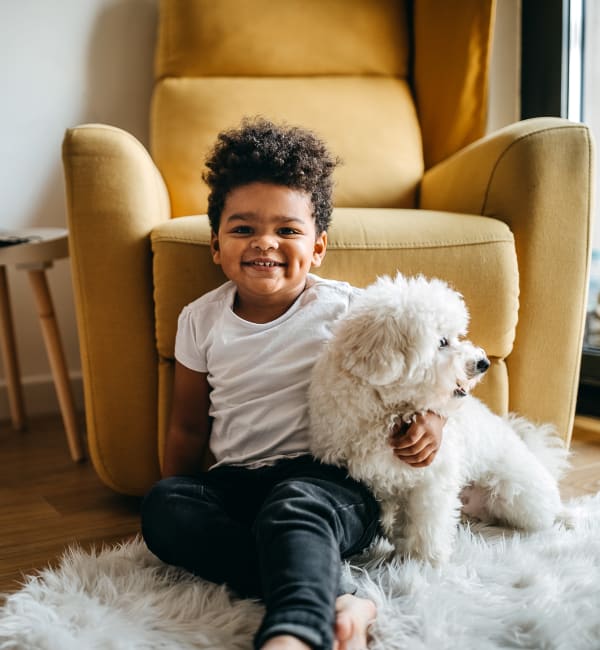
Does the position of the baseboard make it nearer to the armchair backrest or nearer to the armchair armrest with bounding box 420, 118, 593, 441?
the armchair backrest

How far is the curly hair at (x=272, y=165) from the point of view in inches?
50.3

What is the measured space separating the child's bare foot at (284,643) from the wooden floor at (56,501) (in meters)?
0.56

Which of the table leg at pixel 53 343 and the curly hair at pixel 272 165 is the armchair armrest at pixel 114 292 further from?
the table leg at pixel 53 343

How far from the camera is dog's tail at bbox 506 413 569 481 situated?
1.45 metres

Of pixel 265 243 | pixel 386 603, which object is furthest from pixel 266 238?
pixel 386 603

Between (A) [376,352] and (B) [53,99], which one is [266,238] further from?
(B) [53,99]

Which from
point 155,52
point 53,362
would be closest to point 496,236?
point 53,362

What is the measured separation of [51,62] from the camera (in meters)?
2.28

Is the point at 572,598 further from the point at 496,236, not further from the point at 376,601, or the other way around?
the point at 496,236

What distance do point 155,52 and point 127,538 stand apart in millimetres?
1613

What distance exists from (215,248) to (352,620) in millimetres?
715

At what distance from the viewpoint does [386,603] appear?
3.29 ft

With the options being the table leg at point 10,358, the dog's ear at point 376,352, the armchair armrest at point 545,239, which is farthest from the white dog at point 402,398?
the table leg at point 10,358

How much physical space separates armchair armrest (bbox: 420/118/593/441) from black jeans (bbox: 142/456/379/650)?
625mm
